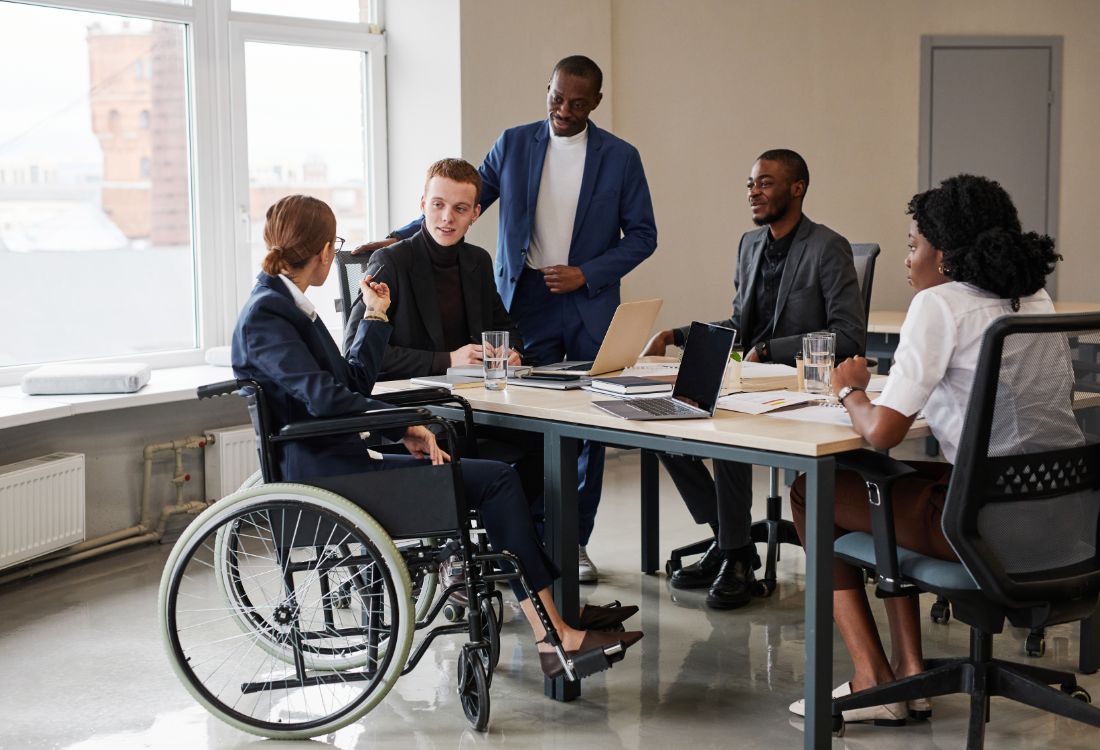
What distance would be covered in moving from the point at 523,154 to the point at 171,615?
79.8 inches

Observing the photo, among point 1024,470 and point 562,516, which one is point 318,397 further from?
point 1024,470

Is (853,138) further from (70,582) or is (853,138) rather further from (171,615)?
(171,615)

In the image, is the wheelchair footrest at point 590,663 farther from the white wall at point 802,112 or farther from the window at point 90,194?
the white wall at point 802,112

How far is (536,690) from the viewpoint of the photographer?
9.82 feet

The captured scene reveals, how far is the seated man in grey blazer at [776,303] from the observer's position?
359 centimetres

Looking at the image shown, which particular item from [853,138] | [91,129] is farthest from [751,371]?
[853,138]

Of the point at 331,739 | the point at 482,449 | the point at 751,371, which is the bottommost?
the point at 331,739

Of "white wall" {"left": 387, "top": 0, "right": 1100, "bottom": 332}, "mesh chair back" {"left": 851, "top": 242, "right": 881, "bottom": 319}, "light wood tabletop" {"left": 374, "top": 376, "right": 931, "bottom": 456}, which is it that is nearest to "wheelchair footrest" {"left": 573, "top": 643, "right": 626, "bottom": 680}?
"light wood tabletop" {"left": 374, "top": 376, "right": 931, "bottom": 456}

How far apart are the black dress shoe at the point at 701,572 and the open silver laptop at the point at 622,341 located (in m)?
0.77

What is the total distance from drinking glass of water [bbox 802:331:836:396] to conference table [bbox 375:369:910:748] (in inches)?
8.2

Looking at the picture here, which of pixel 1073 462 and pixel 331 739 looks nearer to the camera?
pixel 1073 462

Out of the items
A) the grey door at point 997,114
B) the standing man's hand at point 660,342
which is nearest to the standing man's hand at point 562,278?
the standing man's hand at point 660,342

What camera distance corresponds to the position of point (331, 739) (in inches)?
107

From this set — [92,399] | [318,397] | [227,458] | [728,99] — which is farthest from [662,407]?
[728,99]
